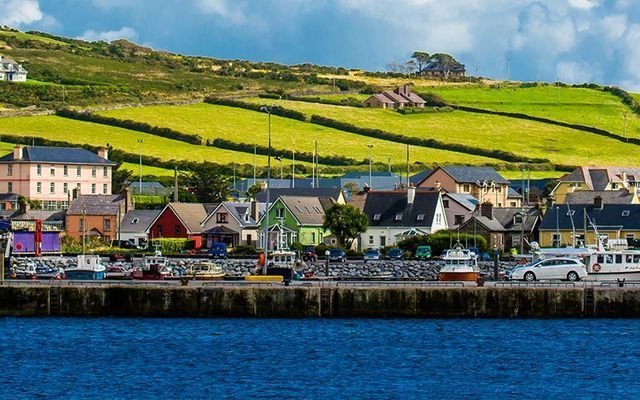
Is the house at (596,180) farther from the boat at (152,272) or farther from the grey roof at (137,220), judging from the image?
the boat at (152,272)

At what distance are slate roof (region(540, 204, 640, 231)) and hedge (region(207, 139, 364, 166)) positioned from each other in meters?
64.9

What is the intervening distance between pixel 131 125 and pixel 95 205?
2486 inches

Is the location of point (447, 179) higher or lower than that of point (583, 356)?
higher

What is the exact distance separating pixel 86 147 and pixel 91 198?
40.2 metres

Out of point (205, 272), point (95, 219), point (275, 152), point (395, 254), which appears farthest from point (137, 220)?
point (275, 152)

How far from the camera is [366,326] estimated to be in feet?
240

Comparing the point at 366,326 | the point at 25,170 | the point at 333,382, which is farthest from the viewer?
the point at 25,170

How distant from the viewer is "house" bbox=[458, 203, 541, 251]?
124856mm

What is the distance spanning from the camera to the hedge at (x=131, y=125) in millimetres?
193375

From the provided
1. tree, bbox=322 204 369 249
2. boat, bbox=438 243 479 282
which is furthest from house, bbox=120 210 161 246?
boat, bbox=438 243 479 282

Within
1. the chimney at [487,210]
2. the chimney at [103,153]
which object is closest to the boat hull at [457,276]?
the chimney at [487,210]

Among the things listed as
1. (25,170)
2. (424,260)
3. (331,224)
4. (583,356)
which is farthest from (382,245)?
(583,356)

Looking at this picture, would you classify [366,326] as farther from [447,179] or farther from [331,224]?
[447,179]

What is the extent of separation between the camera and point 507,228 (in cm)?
12619
